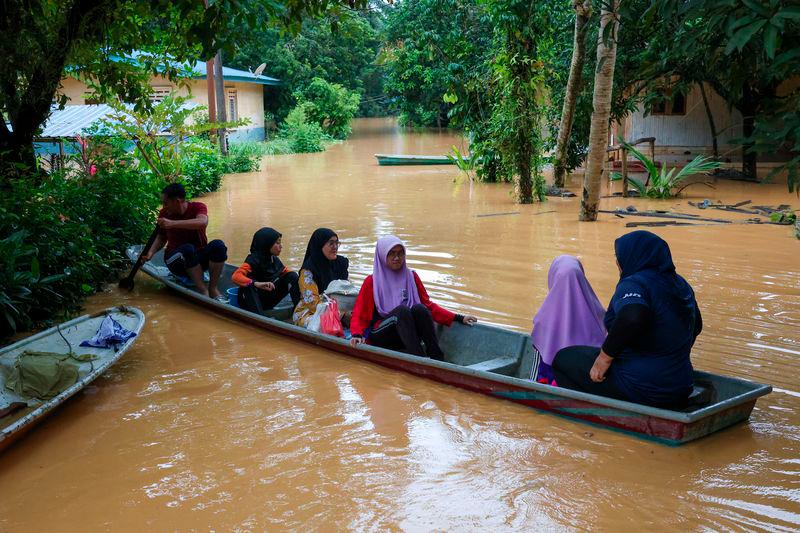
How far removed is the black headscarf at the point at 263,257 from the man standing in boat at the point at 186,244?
96 centimetres

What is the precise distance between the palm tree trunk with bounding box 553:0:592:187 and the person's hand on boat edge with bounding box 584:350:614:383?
7.89 metres

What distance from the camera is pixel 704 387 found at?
468cm

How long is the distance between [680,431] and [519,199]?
1096 cm

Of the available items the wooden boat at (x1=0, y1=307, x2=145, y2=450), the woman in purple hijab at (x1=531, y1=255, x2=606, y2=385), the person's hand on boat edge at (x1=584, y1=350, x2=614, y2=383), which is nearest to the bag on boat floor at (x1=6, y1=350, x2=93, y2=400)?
the wooden boat at (x1=0, y1=307, x2=145, y2=450)

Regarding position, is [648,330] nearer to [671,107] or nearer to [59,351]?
[59,351]

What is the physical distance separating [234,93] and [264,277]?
80.9 ft

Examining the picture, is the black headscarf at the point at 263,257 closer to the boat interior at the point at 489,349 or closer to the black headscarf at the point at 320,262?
the black headscarf at the point at 320,262

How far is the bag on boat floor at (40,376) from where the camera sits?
5.09m

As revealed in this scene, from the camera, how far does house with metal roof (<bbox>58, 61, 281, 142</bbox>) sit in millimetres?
24516

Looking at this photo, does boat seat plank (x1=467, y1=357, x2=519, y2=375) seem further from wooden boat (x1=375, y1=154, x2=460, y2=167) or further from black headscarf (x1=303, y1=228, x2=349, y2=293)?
wooden boat (x1=375, y1=154, x2=460, y2=167)

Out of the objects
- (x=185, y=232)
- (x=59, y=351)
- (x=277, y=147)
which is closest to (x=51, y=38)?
(x=185, y=232)

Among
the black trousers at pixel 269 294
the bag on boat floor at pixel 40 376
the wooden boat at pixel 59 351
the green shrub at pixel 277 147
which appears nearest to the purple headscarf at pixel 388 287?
the black trousers at pixel 269 294

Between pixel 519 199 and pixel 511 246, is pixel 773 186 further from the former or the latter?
pixel 511 246

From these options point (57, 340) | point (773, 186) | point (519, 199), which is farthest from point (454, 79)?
point (57, 340)
